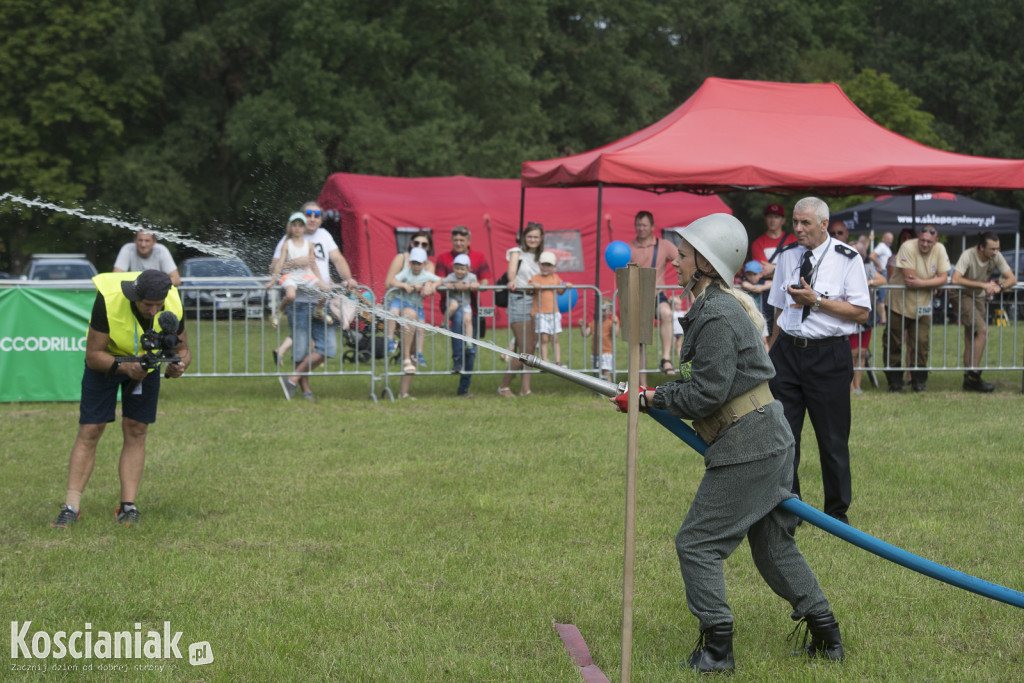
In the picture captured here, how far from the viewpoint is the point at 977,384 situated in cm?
1299

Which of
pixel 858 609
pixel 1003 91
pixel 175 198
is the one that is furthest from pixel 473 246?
pixel 1003 91

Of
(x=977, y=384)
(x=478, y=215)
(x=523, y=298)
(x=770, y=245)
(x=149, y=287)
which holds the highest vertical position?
(x=478, y=215)

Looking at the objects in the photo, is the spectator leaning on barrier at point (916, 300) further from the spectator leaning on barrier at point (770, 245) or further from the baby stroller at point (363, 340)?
the baby stroller at point (363, 340)

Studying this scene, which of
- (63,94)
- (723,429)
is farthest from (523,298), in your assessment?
(63,94)

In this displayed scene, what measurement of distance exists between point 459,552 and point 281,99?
3021 centimetres

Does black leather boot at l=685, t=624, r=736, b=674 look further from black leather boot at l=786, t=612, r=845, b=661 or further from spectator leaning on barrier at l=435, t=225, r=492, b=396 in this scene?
spectator leaning on barrier at l=435, t=225, r=492, b=396

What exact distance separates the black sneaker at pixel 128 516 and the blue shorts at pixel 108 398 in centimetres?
59

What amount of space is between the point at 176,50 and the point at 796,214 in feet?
103

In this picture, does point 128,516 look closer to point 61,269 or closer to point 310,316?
point 310,316

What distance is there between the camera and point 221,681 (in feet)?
14.7

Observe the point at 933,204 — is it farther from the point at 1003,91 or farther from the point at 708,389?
the point at 708,389

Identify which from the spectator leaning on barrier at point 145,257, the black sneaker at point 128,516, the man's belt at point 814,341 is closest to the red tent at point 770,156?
the spectator leaning on barrier at point 145,257

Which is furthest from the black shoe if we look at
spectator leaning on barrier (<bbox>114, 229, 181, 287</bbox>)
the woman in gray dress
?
spectator leaning on barrier (<bbox>114, 229, 181, 287</bbox>)

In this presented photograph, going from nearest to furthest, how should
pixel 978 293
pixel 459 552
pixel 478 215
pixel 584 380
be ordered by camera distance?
pixel 584 380
pixel 459 552
pixel 978 293
pixel 478 215
